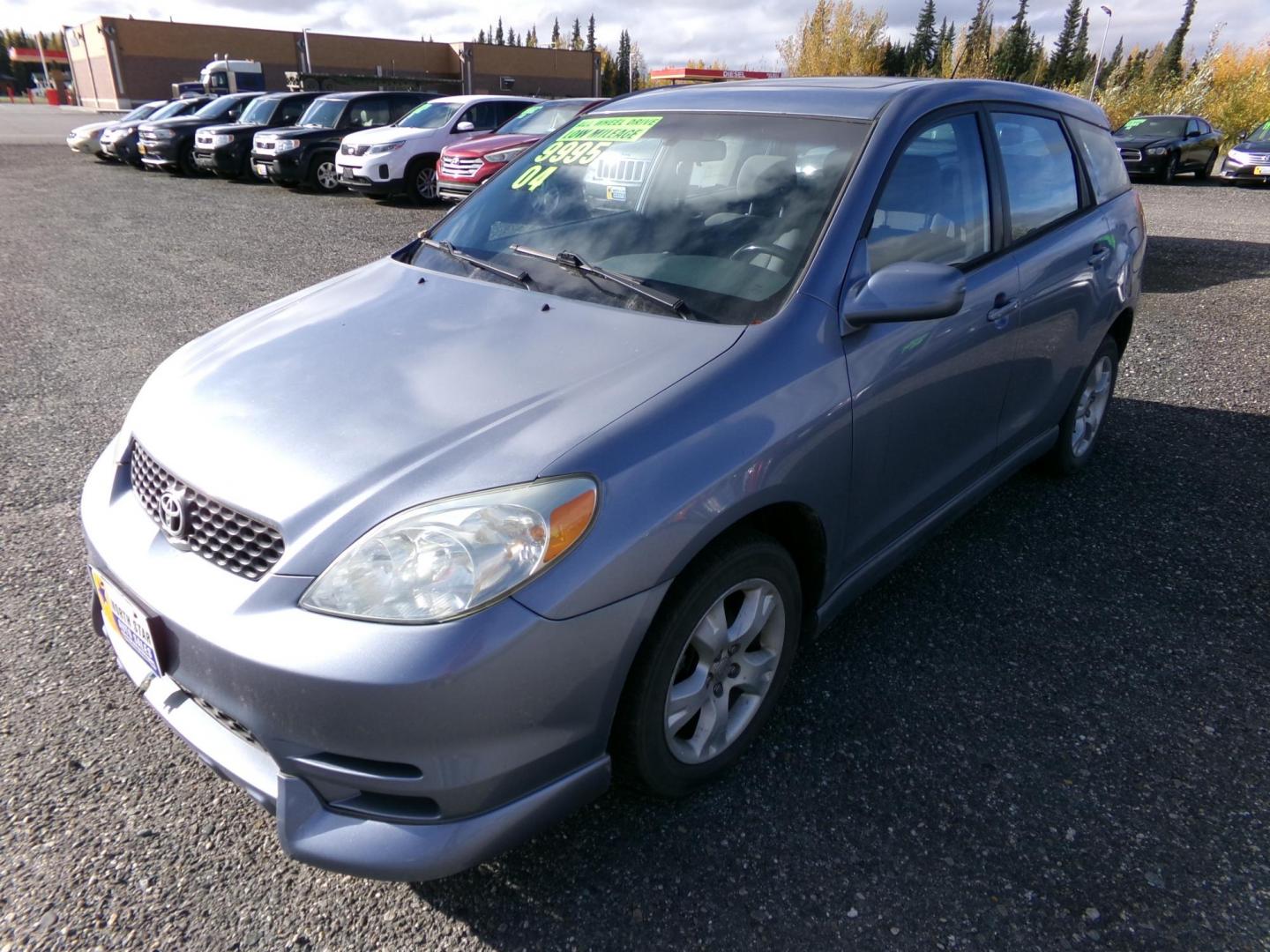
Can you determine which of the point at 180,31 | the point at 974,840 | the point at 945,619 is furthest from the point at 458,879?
the point at 180,31

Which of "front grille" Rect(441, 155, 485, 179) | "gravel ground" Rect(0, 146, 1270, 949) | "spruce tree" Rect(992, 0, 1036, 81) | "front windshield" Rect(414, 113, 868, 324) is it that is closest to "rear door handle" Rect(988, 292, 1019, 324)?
"front windshield" Rect(414, 113, 868, 324)

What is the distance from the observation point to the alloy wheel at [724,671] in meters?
2.11

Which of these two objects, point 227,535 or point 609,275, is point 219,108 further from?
point 227,535

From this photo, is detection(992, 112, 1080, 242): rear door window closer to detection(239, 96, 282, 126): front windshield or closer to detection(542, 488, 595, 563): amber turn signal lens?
detection(542, 488, 595, 563): amber turn signal lens

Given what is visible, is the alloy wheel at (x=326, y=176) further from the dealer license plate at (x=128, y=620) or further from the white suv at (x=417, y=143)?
the dealer license plate at (x=128, y=620)

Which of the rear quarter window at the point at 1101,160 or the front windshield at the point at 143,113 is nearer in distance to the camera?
the rear quarter window at the point at 1101,160

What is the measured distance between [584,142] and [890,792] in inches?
96.7

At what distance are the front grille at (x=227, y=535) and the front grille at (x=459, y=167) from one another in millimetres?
11427

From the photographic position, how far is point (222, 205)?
13.6m

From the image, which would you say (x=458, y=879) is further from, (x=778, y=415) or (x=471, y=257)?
(x=471, y=257)

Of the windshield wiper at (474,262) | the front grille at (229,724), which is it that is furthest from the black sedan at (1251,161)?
the front grille at (229,724)

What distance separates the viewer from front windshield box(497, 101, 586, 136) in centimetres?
1312

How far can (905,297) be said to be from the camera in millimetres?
2266

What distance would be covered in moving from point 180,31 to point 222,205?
55783 millimetres
